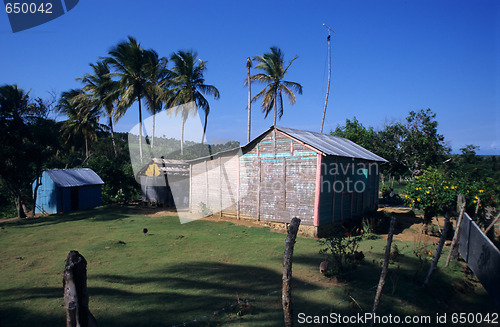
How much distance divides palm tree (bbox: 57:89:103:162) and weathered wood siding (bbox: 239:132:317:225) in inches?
958

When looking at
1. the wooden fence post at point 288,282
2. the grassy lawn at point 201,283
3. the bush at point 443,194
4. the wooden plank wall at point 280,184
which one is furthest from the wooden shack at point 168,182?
the wooden fence post at point 288,282

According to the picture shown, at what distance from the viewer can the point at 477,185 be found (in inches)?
441

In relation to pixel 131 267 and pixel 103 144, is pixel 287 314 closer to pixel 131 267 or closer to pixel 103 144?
pixel 131 267

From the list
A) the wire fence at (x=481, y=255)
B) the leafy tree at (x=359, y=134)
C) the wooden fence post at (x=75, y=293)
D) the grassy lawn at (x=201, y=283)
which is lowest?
the grassy lawn at (x=201, y=283)

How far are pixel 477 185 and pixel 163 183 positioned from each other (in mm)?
18751

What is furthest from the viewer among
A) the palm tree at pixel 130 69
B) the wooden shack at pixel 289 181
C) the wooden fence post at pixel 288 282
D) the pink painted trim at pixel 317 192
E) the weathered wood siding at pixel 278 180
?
the palm tree at pixel 130 69

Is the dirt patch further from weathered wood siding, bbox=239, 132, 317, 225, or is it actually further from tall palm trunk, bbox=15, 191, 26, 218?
tall palm trunk, bbox=15, 191, 26, 218

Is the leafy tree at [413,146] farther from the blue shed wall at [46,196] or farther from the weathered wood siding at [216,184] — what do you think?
the blue shed wall at [46,196]

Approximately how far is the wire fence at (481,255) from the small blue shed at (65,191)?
2227 cm

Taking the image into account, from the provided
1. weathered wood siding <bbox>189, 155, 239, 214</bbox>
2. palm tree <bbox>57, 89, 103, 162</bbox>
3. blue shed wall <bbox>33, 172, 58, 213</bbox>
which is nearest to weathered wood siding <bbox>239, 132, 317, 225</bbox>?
weathered wood siding <bbox>189, 155, 239, 214</bbox>

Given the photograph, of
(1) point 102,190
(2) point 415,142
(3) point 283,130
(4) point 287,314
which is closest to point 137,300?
(4) point 287,314

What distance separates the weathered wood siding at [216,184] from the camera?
1588cm

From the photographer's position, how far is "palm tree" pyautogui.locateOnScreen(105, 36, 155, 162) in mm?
24438

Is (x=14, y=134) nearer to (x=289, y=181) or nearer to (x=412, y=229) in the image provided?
(x=289, y=181)
